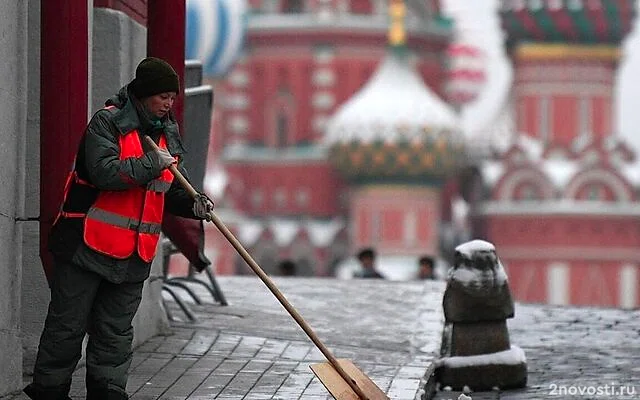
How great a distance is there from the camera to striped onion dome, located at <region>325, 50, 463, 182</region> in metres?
60.3

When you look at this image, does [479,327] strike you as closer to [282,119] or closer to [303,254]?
[303,254]

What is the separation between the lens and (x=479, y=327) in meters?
10.9

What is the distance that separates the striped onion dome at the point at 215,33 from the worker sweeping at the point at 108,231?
171ft

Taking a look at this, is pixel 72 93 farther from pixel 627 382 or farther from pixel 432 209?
pixel 432 209

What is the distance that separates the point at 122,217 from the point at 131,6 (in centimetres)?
313

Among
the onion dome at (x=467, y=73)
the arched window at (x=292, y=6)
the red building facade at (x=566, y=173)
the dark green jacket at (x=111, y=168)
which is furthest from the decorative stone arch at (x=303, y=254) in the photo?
the dark green jacket at (x=111, y=168)

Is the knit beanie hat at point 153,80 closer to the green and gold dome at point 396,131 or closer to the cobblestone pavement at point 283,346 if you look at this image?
the cobblestone pavement at point 283,346

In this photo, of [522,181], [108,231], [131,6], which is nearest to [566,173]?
[522,181]

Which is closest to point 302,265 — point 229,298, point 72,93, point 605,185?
point 605,185

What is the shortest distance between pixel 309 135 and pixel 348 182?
3.40m

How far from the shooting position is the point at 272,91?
214 feet

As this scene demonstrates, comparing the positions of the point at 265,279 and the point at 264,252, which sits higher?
the point at 265,279

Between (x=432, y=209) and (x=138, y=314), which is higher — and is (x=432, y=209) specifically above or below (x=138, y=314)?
below
